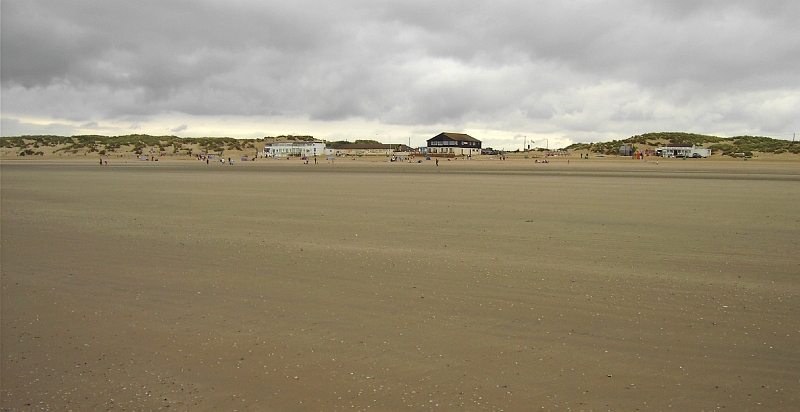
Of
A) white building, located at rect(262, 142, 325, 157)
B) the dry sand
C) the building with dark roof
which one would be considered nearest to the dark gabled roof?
the building with dark roof

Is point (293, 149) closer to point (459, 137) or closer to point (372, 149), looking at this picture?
point (372, 149)

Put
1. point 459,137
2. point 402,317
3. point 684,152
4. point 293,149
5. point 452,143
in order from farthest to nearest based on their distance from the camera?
point 459,137 < point 452,143 < point 293,149 < point 684,152 < point 402,317

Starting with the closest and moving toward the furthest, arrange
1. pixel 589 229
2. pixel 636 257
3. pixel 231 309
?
1. pixel 231 309
2. pixel 636 257
3. pixel 589 229

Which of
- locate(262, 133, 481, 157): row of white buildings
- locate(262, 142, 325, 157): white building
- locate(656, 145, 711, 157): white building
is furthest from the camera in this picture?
locate(262, 133, 481, 157): row of white buildings

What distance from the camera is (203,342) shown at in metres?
4.81

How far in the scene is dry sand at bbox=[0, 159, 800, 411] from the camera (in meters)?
3.89

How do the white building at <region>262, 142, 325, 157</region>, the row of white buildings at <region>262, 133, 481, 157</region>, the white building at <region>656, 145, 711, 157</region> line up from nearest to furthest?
the white building at <region>656, 145, 711, 157</region>, the white building at <region>262, 142, 325, 157</region>, the row of white buildings at <region>262, 133, 481, 157</region>

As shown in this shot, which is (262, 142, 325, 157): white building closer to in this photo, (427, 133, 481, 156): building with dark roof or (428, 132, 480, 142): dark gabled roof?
(427, 133, 481, 156): building with dark roof

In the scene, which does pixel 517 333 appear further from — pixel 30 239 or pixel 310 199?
pixel 310 199

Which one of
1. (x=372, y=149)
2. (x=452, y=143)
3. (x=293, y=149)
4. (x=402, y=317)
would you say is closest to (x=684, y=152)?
(x=452, y=143)

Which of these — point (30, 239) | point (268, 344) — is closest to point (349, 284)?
point (268, 344)

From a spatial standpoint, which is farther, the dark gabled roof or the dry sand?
the dark gabled roof

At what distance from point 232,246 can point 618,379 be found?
701 centimetres

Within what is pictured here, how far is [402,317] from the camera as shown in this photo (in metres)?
5.38
